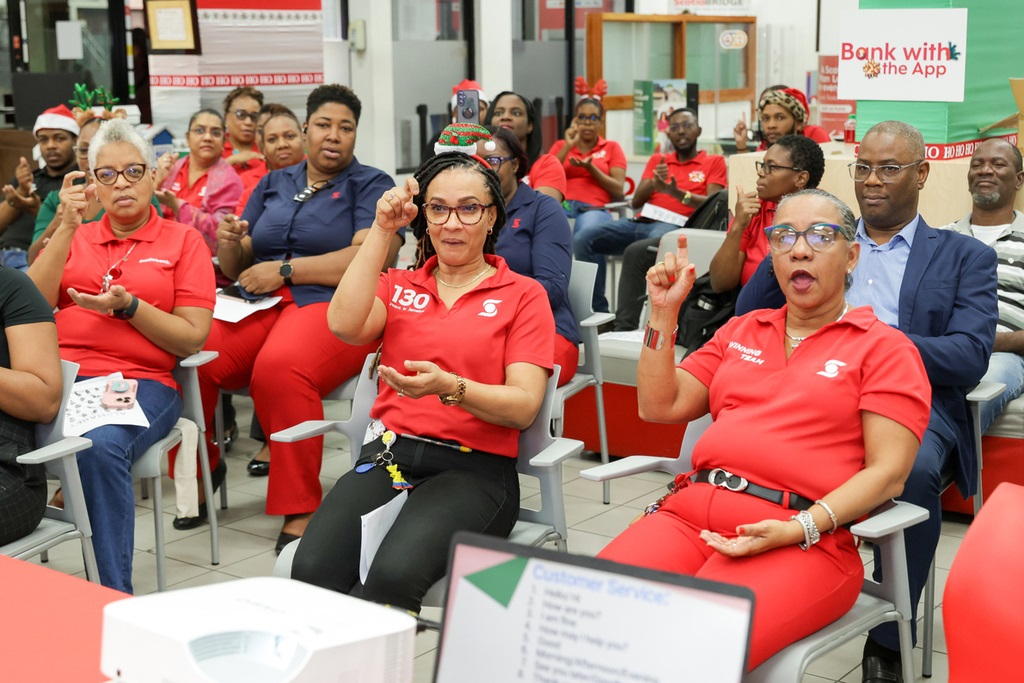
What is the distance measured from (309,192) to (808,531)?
→ 249cm

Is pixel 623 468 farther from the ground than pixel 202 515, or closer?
farther from the ground

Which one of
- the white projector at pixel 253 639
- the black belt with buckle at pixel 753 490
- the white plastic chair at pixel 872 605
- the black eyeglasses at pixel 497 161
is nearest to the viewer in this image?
the white projector at pixel 253 639

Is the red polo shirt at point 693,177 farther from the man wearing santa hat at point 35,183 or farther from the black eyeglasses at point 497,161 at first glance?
the man wearing santa hat at point 35,183

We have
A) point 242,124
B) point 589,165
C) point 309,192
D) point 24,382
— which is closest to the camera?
point 24,382

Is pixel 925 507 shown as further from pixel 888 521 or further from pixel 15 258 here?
pixel 15 258

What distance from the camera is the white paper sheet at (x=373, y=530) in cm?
240

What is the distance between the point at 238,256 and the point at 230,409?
0.97 metres

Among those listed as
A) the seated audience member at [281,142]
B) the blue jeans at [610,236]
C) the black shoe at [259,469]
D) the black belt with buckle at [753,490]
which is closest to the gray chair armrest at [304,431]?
the black belt with buckle at [753,490]

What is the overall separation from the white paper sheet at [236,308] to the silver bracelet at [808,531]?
7.78 ft

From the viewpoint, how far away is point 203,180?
5.25 m

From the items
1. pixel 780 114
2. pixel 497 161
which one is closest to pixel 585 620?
pixel 497 161

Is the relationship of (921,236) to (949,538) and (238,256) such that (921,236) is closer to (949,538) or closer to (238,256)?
(949,538)

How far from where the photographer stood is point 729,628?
1.15 metres

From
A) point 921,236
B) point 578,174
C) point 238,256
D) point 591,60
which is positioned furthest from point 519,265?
point 591,60
